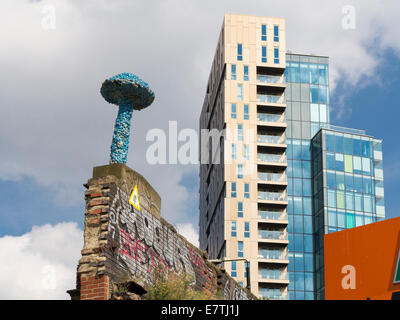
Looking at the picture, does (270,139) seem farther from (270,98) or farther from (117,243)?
(117,243)

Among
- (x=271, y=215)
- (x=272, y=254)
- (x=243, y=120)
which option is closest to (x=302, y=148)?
(x=243, y=120)

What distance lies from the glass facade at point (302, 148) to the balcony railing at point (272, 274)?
493cm

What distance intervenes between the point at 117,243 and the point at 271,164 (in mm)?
70552

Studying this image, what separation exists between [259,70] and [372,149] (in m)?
17.0

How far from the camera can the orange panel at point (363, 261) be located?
20844 millimetres

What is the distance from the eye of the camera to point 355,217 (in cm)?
8662

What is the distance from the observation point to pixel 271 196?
8431 centimetres

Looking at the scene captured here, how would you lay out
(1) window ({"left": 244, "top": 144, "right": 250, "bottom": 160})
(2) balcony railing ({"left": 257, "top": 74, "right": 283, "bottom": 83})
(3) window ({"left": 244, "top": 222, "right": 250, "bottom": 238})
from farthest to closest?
(2) balcony railing ({"left": 257, "top": 74, "right": 283, "bottom": 83}) < (1) window ({"left": 244, "top": 144, "right": 250, "bottom": 160}) < (3) window ({"left": 244, "top": 222, "right": 250, "bottom": 238})

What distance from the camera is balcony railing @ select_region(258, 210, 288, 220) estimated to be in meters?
83.0

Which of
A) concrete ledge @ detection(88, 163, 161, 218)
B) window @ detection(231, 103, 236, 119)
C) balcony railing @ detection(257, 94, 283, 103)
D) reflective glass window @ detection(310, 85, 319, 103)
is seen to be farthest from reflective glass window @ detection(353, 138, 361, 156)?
concrete ledge @ detection(88, 163, 161, 218)

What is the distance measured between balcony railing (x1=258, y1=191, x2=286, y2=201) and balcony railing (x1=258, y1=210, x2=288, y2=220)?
1615 mm

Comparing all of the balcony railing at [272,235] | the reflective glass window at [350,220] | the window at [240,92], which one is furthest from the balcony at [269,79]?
the balcony railing at [272,235]

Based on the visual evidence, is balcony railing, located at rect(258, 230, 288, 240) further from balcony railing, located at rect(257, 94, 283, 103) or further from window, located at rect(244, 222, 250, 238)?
balcony railing, located at rect(257, 94, 283, 103)
